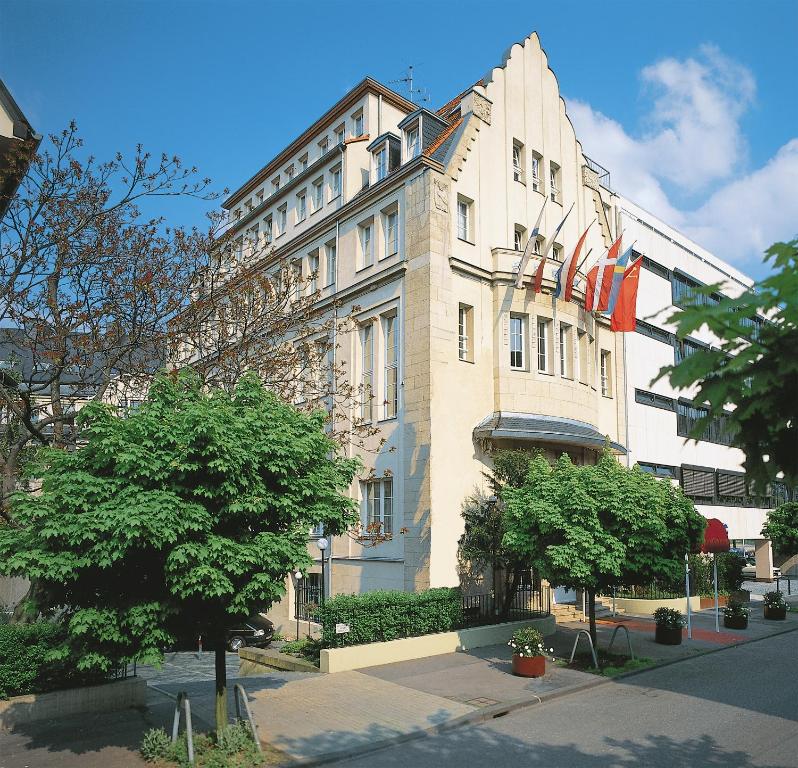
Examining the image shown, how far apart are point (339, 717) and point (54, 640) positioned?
5.03m

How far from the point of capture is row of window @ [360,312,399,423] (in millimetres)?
23344

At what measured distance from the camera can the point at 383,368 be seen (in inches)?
939

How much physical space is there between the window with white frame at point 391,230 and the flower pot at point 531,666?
13790 mm

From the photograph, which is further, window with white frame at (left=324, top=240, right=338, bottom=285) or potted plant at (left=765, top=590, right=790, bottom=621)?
window with white frame at (left=324, top=240, right=338, bottom=285)

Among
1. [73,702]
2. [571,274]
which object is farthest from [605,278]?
[73,702]

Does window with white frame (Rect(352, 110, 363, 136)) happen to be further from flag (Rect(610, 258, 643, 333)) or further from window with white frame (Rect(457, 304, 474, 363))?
flag (Rect(610, 258, 643, 333))

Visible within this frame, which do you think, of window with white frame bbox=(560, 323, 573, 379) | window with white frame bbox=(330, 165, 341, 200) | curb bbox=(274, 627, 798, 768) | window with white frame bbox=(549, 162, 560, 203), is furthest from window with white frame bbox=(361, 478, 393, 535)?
window with white frame bbox=(549, 162, 560, 203)

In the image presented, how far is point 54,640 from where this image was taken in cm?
1180

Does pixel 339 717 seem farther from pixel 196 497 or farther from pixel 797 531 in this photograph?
pixel 797 531

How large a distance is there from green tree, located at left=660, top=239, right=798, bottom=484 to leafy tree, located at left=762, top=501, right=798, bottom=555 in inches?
1239

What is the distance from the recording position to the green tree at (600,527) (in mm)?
15633

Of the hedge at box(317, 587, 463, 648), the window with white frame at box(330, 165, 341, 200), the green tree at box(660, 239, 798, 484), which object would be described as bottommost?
the hedge at box(317, 587, 463, 648)

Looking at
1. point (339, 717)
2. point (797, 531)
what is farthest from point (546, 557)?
point (797, 531)

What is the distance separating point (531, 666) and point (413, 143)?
18108 mm
